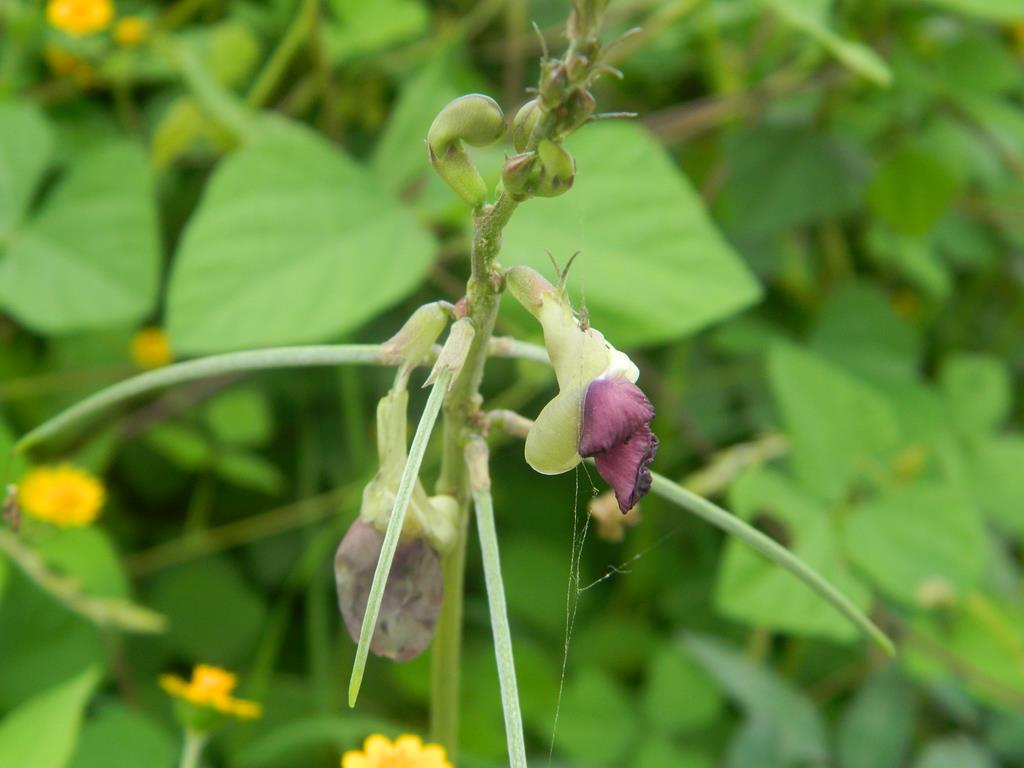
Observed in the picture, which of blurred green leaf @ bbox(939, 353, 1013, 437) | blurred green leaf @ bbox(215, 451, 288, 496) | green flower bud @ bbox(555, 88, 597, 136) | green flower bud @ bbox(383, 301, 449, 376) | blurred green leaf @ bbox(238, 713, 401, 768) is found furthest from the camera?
blurred green leaf @ bbox(939, 353, 1013, 437)

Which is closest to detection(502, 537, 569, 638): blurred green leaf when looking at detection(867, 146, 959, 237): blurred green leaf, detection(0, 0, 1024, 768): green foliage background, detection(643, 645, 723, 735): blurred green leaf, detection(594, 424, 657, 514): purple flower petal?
detection(0, 0, 1024, 768): green foliage background

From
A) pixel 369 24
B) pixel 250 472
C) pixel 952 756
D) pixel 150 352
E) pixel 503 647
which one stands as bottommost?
pixel 952 756

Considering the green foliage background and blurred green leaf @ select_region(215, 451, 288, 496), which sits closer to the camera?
the green foliage background

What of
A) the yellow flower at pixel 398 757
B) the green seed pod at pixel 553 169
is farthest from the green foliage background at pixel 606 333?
the green seed pod at pixel 553 169

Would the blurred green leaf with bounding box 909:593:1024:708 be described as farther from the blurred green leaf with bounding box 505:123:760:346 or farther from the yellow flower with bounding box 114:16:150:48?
the yellow flower with bounding box 114:16:150:48

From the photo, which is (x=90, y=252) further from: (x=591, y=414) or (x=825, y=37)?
(x=591, y=414)

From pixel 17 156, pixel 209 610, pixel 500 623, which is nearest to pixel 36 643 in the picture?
pixel 209 610
